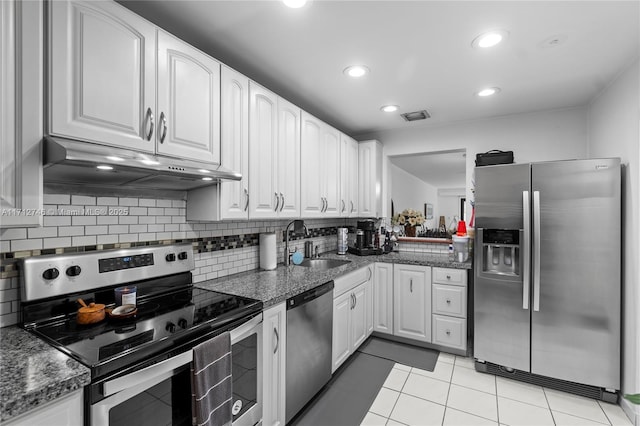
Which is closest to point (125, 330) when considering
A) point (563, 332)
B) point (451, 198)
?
point (563, 332)

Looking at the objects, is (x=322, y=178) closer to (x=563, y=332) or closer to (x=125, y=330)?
(x=125, y=330)

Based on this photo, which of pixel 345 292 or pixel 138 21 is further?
pixel 345 292

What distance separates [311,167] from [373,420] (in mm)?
A: 1993

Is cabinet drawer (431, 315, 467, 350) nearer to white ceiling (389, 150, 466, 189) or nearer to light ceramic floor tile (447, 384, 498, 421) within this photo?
light ceramic floor tile (447, 384, 498, 421)

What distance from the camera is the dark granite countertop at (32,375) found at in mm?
763

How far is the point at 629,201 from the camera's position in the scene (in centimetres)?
213

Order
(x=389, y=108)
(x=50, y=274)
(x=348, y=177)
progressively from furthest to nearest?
1. (x=348, y=177)
2. (x=389, y=108)
3. (x=50, y=274)

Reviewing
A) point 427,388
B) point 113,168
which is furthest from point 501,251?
point 113,168

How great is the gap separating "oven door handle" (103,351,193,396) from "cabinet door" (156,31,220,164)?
3.16ft

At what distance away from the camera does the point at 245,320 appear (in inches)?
58.8

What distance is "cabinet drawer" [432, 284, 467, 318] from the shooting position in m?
2.86

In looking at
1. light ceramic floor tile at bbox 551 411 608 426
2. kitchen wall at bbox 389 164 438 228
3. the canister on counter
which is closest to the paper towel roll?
the canister on counter

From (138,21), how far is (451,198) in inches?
408

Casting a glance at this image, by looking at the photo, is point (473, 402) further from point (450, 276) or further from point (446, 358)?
point (450, 276)
